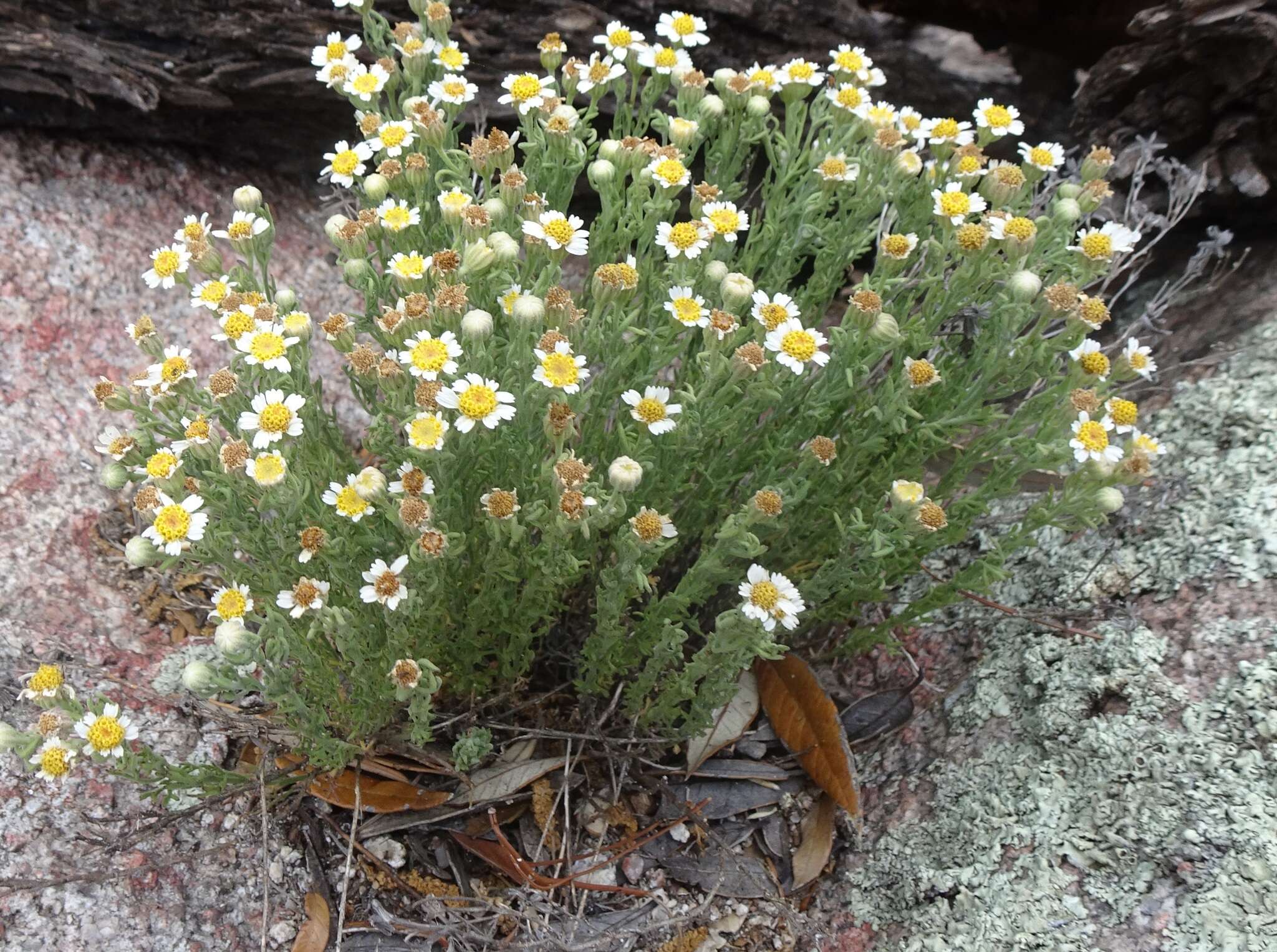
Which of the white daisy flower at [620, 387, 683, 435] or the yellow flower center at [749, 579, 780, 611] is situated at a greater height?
the white daisy flower at [620, 387, 683, 435]

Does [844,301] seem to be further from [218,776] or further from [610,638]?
[218,776]

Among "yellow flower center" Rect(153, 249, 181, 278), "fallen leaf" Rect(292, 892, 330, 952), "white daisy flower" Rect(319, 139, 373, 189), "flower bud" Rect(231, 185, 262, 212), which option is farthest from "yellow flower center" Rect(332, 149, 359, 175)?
"fallen leaf" Rect(292, 892, 330, 952)

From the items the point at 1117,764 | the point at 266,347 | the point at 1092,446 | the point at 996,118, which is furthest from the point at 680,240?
the point at 1117,764

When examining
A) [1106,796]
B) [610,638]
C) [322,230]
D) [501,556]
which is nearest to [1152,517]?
[1106,796]

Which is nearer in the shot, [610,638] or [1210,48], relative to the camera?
[610,638]

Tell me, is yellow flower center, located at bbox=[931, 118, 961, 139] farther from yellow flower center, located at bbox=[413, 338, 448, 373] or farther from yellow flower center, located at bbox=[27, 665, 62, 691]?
yellow flower center, located at bbox=[27, 665, 62, 691]

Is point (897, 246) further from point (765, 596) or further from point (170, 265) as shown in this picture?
point (170, 265)
